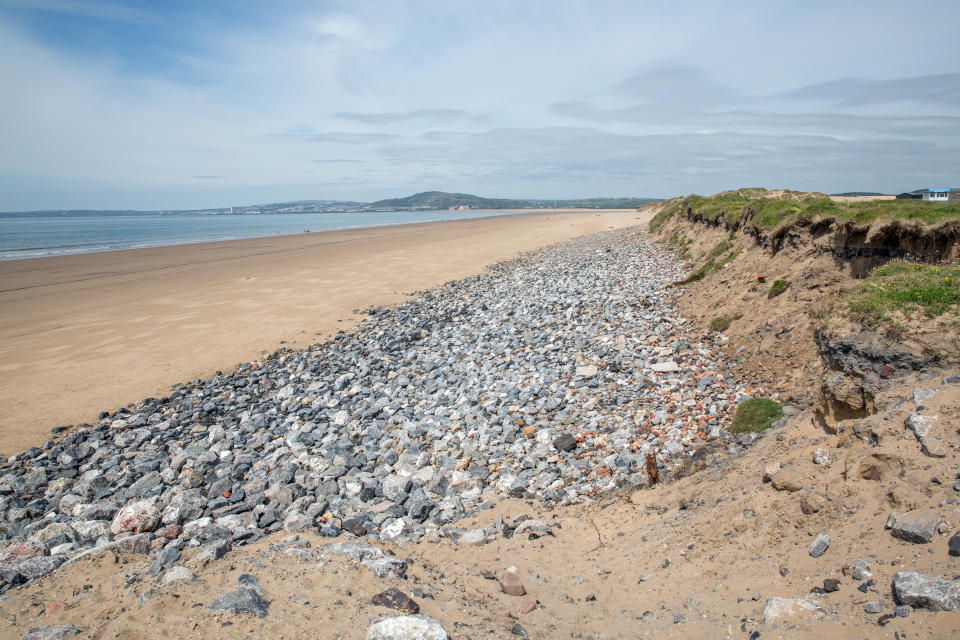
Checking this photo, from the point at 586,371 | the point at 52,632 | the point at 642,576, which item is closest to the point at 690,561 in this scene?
the point at 642,576

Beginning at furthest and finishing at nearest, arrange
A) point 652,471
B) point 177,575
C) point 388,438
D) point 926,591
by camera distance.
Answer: point 388,438 → point 652,471 → point 177,575 → point 926,591

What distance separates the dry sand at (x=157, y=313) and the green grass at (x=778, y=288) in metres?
12.5

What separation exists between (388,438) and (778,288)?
8153 millimetres

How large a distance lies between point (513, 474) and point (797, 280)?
22.9 feet

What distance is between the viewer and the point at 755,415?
676 cm

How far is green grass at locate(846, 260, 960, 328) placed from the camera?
6035 mm

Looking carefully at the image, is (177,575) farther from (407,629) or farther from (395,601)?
(407,629)

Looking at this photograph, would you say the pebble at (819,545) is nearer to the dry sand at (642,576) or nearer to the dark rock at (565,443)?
the dry sand at (642,576)

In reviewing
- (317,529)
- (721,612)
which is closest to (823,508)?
(721,612)

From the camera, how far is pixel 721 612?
378 centimetres

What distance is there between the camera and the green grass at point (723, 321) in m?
10.4

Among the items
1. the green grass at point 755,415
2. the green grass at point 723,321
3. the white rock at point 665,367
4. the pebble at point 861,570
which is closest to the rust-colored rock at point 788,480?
the pebble at point 861,570

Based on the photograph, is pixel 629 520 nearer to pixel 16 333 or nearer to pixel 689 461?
pixel 689 461

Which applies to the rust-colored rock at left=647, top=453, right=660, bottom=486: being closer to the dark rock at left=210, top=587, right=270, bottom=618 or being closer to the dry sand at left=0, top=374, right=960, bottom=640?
the dry sand at left=0, top=374, right=960, bottom=640
